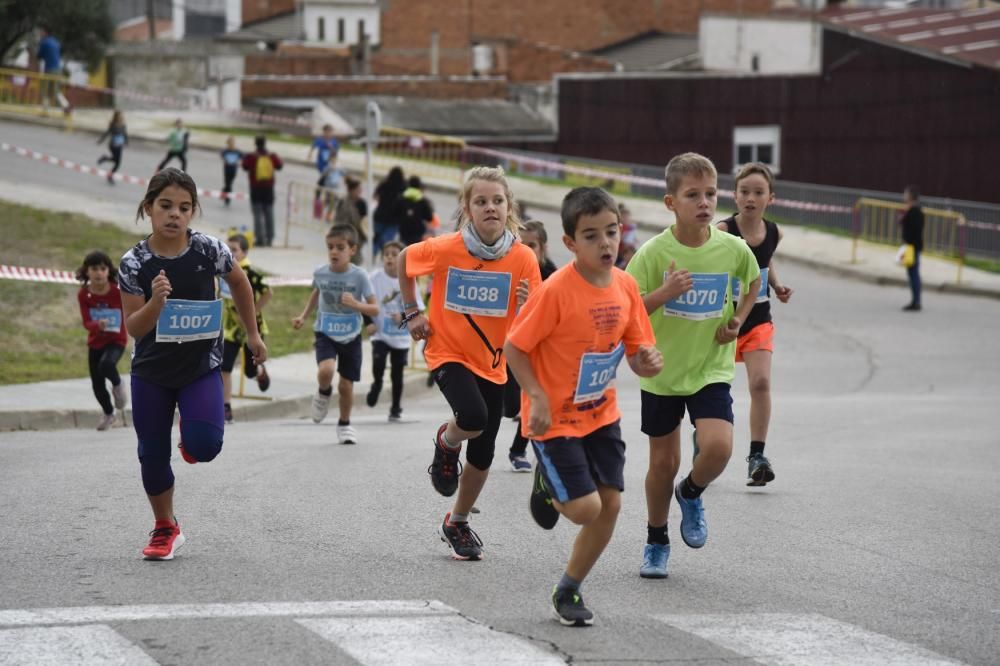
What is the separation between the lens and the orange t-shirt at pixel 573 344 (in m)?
6.64

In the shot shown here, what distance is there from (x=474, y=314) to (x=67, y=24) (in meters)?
43.7

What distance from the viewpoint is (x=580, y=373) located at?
6664 mm

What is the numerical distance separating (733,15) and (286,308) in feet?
117

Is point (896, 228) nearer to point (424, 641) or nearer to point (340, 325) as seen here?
point (340, 325)

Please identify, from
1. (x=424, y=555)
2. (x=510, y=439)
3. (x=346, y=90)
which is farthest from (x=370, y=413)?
(x=346, y=90)

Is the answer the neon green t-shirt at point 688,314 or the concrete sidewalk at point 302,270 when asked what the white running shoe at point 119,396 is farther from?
Result: the neon green t-shirt at point 688,314

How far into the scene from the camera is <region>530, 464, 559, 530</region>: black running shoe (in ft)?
22.1

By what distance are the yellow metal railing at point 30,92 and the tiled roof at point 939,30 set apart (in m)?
22.5

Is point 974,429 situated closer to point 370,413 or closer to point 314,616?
point 370,413

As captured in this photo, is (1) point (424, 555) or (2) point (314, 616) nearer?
(2) point (314, 616)

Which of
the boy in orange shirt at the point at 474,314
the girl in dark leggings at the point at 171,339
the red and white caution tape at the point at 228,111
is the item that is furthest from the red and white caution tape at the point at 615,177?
the girl in dark leggings at the point at 171,339

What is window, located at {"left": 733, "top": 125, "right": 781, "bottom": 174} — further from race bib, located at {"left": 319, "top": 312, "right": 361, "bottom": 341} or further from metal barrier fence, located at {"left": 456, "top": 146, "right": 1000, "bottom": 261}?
race bib, located at {"left": 319, "top": 312, "right": 361, "bottom": 341}

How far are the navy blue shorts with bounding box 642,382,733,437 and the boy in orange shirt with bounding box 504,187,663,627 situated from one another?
953mm

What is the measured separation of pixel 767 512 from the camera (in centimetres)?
949
